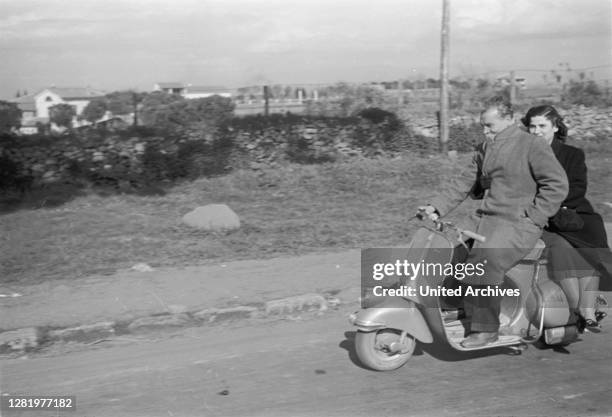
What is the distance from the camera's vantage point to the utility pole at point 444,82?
47.3 ft

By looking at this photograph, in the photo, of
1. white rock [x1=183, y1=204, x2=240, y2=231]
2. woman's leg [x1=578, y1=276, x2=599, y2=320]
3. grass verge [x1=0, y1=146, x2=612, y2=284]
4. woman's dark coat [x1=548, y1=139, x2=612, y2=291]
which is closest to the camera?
woman's dark coat [x1=548, y1=139, x2=612, y2=291]

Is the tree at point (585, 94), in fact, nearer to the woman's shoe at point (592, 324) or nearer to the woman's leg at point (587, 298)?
the woman's shoe at point (592, 324)

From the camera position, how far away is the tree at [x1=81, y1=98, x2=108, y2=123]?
1254 centimetres

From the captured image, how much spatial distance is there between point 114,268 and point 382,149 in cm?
759

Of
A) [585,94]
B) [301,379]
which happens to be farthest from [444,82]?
[301,379]

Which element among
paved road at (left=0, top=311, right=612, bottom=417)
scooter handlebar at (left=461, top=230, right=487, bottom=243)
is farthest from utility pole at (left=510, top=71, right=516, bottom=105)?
scooter handlebar at (left=461, top=230, right=487, bottom=243)

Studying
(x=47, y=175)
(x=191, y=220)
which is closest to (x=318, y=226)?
(x=191, y=220)

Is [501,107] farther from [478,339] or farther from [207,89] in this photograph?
[207,89]

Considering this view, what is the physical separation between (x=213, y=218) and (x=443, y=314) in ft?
16.6

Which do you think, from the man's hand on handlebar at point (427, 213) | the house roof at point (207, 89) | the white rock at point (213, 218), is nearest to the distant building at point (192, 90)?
the house roof at point (207, 89)

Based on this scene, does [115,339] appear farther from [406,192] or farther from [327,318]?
[406,192]

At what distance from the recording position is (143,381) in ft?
16.1

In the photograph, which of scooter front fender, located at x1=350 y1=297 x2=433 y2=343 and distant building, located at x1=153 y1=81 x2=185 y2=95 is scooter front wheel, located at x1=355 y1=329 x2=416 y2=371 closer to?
scooter front fender, located at x1=350 y1=297 x2=433 y2=343

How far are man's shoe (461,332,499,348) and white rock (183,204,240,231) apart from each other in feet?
16.7
